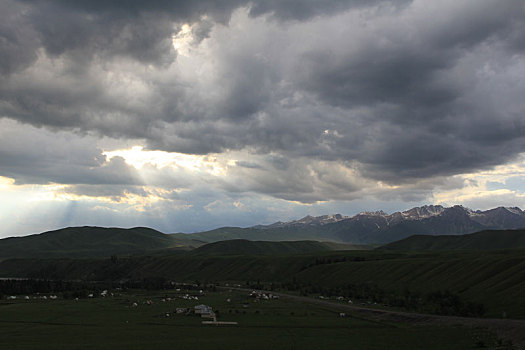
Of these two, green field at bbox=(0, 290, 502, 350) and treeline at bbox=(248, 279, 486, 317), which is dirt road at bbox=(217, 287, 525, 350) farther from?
treeline at bbox=(248, 279, 486, 317)

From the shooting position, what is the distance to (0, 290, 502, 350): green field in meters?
79.1

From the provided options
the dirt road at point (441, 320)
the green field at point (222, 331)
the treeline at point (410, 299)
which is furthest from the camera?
the treeline at point (410, 299)

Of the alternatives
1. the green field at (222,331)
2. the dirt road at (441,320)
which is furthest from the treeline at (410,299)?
the green field at (222,331)

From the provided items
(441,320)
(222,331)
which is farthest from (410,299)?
(222,331)

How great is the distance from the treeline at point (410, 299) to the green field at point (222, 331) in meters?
19.8

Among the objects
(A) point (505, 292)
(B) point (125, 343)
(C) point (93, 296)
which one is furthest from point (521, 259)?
(C) point (93, 296)

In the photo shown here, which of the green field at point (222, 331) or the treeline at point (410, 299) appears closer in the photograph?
the green field at point (222, 331)

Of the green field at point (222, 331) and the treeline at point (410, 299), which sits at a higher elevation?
the green field at point (222, 331)

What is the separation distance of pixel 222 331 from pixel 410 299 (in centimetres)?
7438

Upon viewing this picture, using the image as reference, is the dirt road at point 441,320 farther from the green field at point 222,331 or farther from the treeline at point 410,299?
the treeline at point 410,299

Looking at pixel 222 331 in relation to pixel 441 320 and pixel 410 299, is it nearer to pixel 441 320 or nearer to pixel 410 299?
pixel 441 320

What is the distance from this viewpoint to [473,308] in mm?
114125

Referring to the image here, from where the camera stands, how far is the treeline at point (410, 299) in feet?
379

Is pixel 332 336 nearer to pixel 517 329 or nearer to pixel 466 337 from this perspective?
pixel 466 337
